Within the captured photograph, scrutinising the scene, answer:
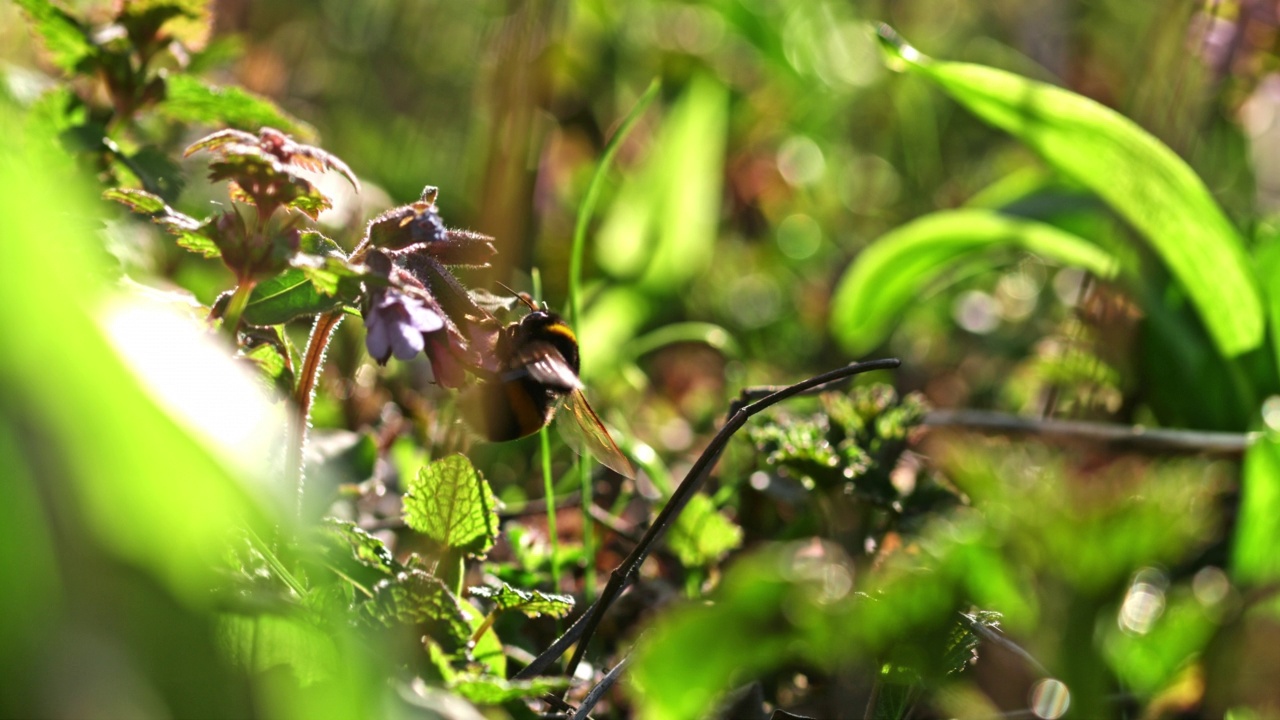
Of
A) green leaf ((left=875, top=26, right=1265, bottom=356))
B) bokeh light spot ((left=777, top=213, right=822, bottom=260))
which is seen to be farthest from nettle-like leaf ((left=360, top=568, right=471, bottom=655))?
bokeh light spot ((left=777, top=213, right=822, bottom=260))

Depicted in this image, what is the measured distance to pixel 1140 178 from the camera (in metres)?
1.41

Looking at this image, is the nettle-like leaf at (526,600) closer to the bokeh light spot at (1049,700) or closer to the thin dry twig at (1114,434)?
the bokeh light spot at (1049,700)

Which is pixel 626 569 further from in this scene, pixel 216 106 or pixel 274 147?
pixel 216 106

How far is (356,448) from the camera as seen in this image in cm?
112

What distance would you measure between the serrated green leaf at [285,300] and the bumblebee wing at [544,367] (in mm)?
163

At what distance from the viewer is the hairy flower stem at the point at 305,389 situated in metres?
0.83

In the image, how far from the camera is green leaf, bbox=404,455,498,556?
83cm

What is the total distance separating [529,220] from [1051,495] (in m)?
1.71

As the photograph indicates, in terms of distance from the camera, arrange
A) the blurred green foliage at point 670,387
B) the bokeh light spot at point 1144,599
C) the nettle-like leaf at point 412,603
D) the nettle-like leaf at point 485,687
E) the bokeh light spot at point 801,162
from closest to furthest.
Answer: the blurred green foliage at point 670,387, the nettle-like leaf at point 485,687, the nettle-like leaf at point 412,603, the bokeh light spot at point 1144,599, the bokeh light spot at point 801,162

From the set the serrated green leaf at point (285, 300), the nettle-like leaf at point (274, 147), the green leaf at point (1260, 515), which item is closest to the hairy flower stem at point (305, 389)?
the serrated green leaf at point (285, 300)

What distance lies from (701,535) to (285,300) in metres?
0.48

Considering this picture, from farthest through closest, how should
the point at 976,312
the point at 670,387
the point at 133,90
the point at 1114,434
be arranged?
the point at 976,312 → the point at 670,387 → the point at 1114,434 → the point at 133,90

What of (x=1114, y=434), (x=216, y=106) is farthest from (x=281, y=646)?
(x=1114, y=434)

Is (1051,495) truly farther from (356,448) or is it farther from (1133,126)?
(1133,126)
